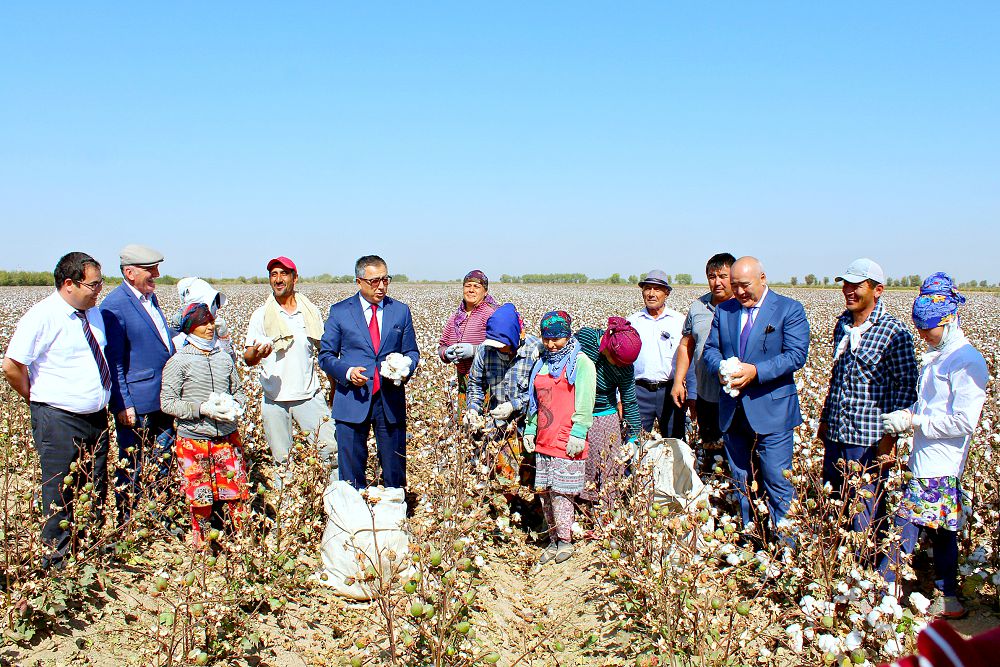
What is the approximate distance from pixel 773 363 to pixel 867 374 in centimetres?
53

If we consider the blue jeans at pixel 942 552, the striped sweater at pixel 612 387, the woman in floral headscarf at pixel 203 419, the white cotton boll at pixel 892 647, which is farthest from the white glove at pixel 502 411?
the white cotton boll at pixel 892 647

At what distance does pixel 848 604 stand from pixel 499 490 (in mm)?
2578

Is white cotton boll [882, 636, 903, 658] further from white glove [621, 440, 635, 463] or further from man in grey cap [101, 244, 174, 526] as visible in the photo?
man in grey cap [101, 244, 174, 526]

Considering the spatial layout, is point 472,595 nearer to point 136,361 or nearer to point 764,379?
point 764,379

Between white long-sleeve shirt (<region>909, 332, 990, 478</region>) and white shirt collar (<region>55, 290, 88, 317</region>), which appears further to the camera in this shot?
white shirt collar (<region>55, 290, 88, 317</region>)

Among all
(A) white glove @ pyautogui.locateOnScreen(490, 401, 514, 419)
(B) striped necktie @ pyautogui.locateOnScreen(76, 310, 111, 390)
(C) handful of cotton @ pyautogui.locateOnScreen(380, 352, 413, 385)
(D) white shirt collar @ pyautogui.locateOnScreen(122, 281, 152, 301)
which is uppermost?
(D) white shirt collar @ pyautogui.locateOnScreen(122, 281, 152, 301)

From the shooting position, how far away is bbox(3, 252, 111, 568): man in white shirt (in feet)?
12.0

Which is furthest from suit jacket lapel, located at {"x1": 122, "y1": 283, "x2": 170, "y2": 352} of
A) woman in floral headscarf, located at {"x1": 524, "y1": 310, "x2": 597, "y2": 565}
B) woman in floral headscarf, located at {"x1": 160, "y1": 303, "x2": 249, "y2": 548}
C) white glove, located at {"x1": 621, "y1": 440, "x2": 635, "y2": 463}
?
white glove, located at {"x1": 621, "y1": 440, "x2": 635, "y2": 463}

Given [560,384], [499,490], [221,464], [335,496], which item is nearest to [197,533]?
[221,464]

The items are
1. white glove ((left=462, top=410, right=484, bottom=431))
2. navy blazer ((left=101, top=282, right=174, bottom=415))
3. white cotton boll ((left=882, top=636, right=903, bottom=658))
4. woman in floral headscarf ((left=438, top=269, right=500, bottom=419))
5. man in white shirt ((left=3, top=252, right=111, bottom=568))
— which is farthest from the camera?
woman in floral headscarf ((left=438, top=269, right=500, bottom=419))

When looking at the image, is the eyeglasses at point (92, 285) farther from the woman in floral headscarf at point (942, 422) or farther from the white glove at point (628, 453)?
the woman in floral headscarf at point (942, 422)

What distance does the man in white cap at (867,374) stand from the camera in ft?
12.5

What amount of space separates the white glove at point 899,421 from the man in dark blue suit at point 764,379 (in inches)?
23.9

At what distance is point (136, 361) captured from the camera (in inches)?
179
